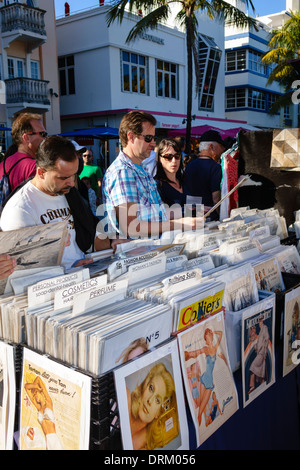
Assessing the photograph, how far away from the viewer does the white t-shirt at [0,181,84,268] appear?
198 cm

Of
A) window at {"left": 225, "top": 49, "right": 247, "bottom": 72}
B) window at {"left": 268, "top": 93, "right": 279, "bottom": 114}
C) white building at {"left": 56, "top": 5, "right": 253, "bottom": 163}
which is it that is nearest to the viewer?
white building at {"left": 56, "top": 5, "right": 253, "bottom": 163}

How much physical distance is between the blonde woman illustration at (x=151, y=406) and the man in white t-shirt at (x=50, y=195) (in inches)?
33.1

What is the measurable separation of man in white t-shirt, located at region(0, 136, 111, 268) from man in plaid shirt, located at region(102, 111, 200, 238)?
291 mm

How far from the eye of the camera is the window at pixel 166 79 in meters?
21.0

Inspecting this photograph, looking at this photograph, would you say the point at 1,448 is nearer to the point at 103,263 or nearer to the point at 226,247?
the point at 103,263

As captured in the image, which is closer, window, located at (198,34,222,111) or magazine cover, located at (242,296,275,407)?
magazine cover, located at (242,296,275,407)

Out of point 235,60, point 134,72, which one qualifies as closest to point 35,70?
point 134,72

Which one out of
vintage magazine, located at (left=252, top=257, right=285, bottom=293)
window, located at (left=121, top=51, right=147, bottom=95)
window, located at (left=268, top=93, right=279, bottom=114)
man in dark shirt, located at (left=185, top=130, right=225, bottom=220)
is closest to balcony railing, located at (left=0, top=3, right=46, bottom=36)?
window, located at (left=121, top=51, right=147, bottom=95)

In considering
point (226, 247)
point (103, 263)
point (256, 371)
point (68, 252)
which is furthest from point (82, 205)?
point (256, 371)

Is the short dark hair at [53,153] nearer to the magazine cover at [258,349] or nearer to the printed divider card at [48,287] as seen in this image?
the printed divider card at [48,287]

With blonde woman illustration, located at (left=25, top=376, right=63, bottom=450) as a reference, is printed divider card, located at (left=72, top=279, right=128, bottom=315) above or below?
above

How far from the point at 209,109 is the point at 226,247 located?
24301 millimetres

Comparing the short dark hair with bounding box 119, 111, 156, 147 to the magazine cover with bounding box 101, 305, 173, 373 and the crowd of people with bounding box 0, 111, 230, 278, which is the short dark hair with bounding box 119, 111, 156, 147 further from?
the magazine cover with bounding box 101, 305, 173, 373

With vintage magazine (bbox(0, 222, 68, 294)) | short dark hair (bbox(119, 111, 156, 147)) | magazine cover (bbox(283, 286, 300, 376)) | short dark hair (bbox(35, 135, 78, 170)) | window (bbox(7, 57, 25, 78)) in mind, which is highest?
window (bbox(7, 57, 25, 78))
